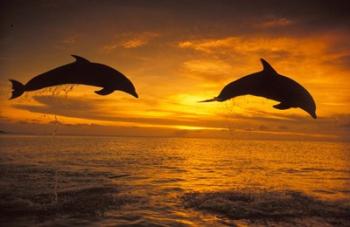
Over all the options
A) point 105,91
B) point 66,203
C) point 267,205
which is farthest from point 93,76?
point 267,205

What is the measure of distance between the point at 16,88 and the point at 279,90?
7084 millimetres

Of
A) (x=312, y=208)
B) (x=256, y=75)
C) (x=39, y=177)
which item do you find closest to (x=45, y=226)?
(x=256, y=75)

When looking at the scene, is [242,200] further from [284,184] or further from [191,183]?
[284,184]

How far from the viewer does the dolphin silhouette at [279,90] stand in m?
9.62

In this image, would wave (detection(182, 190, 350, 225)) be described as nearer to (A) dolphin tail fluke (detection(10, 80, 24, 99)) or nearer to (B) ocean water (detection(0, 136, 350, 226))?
(B) ocean water (detection(0, 136, 350, 226))

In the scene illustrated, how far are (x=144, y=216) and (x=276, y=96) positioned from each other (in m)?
5.27

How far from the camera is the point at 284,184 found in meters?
19.8

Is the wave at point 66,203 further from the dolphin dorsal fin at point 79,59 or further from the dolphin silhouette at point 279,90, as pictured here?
the dolphin silhouette at point 279,90

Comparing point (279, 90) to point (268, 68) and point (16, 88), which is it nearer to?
point (268, 68)

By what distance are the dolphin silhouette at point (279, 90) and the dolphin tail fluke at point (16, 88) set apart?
5193 mm

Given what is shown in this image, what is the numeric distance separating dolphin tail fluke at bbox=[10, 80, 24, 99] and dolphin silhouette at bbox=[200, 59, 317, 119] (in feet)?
17.0

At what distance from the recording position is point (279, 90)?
968 centimetres

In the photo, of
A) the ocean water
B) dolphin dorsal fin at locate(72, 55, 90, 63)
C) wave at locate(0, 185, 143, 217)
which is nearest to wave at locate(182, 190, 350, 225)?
the ocean water

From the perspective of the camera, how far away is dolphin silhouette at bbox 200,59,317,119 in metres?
9.62
